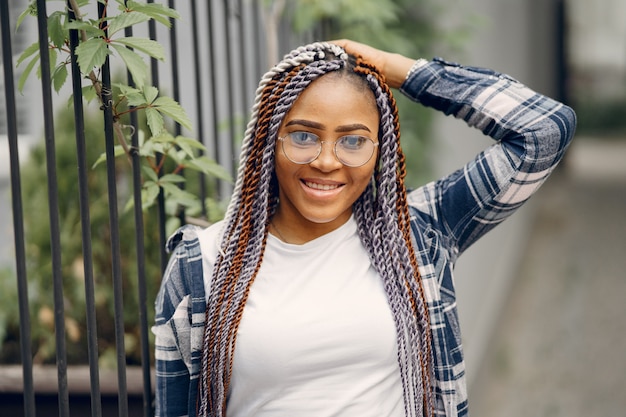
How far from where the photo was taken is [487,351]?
19.4 feet

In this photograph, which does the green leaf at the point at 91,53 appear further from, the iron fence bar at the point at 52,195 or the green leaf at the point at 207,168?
the green leaf at the point at 207,168

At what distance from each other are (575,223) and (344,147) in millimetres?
8944

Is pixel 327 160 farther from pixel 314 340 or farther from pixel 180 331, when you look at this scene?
pixel 180 331

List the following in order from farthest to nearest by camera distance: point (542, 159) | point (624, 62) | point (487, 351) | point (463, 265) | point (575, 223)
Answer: point (624, 62) → point (575, 223) → point (487, 351) → point (463, 265) → point (542, 159)

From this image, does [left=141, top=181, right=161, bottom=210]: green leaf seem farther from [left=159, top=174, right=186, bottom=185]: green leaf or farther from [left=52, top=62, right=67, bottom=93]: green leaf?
[left=52, top=62, right=67, bottom=93]: green leaf

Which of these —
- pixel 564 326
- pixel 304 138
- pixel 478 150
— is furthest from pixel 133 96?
pixel 564 326

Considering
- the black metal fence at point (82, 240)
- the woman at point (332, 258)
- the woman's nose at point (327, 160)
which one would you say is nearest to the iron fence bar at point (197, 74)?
the black metal fence at point (82, 240)

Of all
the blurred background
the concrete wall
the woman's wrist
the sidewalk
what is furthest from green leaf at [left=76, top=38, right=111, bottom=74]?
the sidewalk

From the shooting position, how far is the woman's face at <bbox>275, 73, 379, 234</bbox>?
184 cm

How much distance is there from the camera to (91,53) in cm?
177

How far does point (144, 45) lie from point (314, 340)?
697 millimetres

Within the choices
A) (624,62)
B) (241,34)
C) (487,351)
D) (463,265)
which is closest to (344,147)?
(241,34)

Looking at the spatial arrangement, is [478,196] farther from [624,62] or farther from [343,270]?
[624,62]

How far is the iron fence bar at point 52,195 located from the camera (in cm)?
179
